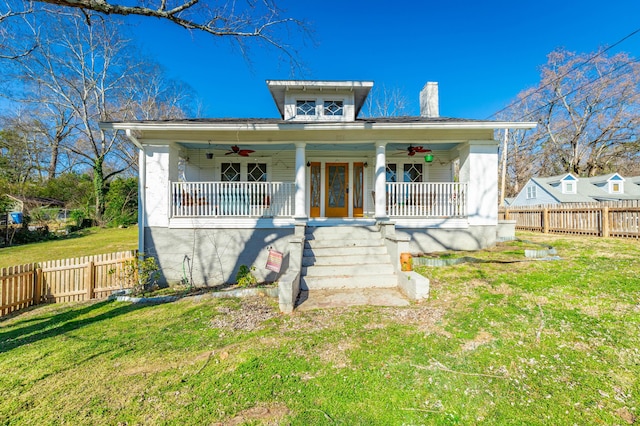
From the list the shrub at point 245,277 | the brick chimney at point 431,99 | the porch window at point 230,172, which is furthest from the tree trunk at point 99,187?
the brick chimney at point 431,99

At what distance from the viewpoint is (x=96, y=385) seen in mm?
2725

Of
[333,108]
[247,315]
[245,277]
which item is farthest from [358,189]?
[247,315]

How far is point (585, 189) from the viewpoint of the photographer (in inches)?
821

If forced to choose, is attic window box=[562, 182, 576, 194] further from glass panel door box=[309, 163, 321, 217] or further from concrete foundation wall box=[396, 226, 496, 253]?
glass panel door box=[309, 163, 321, 217]

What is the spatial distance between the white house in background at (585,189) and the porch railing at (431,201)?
1747cm

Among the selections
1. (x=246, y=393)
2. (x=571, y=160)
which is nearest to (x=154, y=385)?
(x=246, y=393)

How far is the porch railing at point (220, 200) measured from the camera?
24.1 feet

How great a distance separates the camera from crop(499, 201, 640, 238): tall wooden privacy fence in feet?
29.1

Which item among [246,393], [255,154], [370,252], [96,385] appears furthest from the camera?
[255,154]

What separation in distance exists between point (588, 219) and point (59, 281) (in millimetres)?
16733

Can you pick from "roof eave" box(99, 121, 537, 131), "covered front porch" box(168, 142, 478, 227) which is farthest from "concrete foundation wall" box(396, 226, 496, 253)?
"roof eave" box(99, 121, 537, 131)

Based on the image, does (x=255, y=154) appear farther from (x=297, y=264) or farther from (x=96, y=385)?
(x=96, y=385)

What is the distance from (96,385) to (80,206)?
2449 cm

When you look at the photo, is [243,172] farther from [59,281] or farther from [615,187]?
[615,187]
